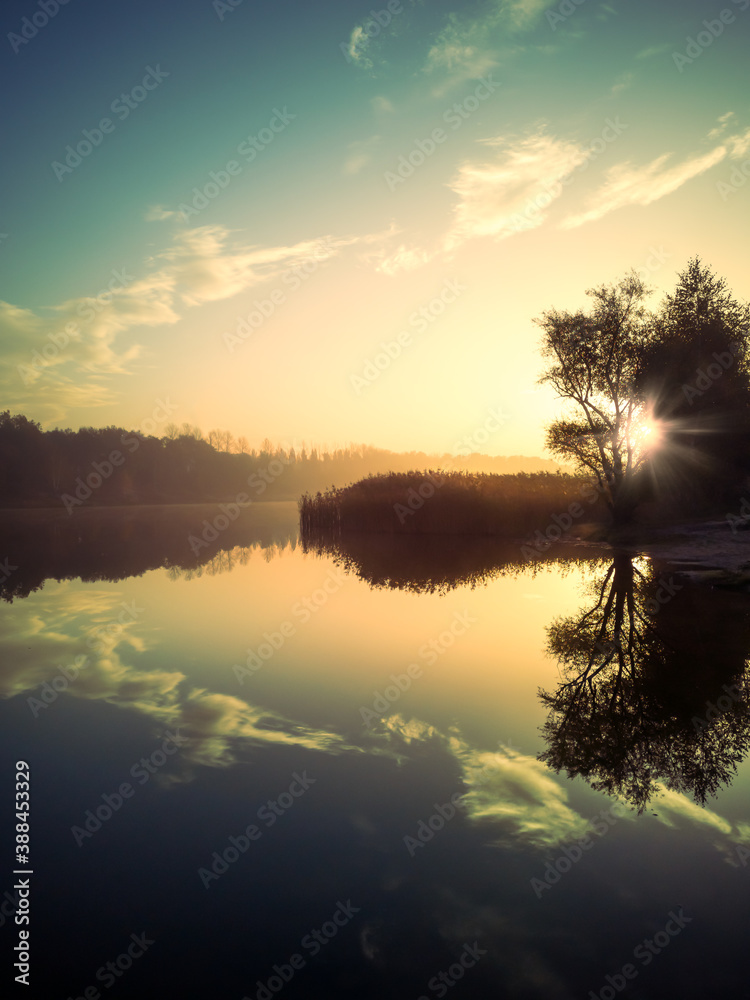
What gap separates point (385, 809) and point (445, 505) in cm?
3290

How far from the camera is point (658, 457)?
1469 inches

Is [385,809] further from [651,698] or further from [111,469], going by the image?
[111,469]

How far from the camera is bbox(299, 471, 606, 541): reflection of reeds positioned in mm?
38125

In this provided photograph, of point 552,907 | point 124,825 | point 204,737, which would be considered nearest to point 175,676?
point 204,737

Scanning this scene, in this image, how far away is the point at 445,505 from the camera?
3853 centimetres

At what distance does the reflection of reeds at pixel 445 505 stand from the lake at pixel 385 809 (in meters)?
23.8

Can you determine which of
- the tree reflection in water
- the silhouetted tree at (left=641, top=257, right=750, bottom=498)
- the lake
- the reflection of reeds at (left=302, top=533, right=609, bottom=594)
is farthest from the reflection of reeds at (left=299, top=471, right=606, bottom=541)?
the lake

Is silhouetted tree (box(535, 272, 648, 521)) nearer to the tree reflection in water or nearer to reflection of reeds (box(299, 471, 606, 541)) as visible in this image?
reflection of reeds (box(299, 471, 606, 541))

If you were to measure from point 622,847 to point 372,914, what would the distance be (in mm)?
2412

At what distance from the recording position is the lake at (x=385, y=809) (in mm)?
4078

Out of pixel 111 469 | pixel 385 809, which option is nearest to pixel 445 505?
pixel 385 809

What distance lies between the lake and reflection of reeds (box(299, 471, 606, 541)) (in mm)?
23793

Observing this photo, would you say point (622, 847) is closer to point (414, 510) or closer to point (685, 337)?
point (414, 510)

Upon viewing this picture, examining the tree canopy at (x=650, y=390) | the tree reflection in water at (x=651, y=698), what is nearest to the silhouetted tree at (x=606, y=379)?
the tree canopy at (x=650, y=390)
